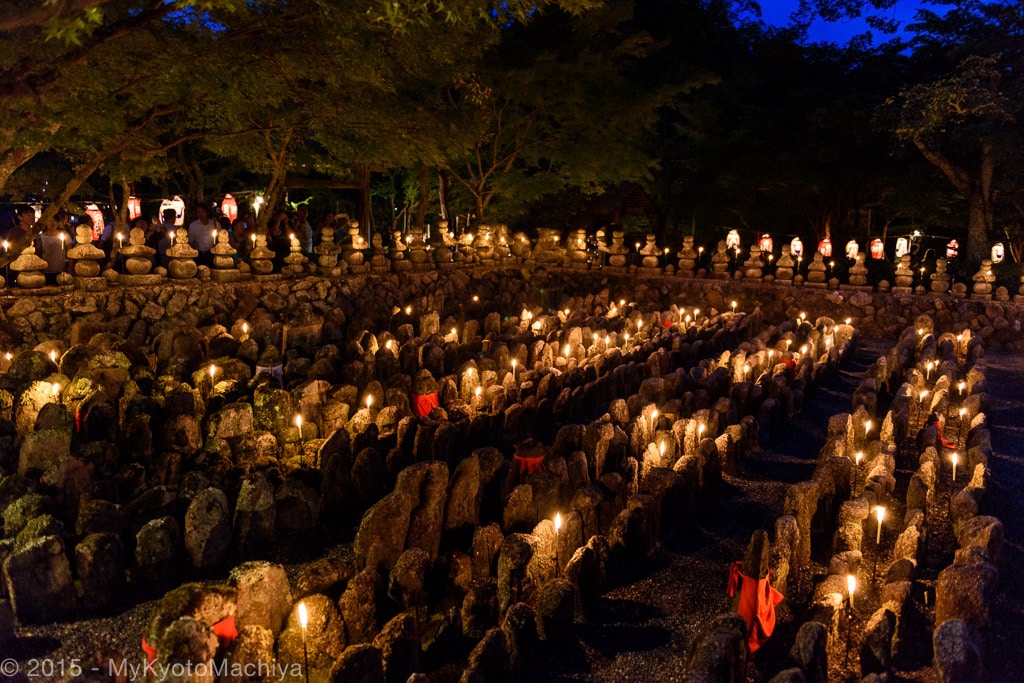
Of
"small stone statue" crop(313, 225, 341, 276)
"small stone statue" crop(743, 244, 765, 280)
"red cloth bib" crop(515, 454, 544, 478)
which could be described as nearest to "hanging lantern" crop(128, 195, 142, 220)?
"small stone statue" crop(313, 225, 341, 276)

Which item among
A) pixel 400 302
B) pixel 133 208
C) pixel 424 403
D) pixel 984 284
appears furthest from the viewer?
pixel 133 208

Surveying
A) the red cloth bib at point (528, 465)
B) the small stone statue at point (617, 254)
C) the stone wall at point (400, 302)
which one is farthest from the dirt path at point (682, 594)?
the small stone statue at point (617, 254)

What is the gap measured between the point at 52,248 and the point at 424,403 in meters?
5.69

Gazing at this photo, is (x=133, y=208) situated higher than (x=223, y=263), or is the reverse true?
(x=133, y=208)

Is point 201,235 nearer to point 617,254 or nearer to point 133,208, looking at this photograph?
point 133,208

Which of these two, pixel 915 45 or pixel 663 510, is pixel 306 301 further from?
pixel 915 45

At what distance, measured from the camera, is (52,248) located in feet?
28.4

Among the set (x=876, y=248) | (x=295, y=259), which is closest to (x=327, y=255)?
(x=295, y=259)

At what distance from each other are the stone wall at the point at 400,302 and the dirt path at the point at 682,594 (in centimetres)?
536

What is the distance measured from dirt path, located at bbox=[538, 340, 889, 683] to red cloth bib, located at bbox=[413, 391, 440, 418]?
2745 millimetres

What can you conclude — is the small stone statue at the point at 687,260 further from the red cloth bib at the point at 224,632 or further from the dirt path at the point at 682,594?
→ the red cloth bib at the point at 224,632

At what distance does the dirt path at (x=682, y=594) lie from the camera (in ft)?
11.0

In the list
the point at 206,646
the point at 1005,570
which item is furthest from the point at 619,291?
the point at 206,646

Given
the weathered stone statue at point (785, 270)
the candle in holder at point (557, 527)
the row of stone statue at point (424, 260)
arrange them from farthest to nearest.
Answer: the weathered stone statue at point (785, 270) < the row of stone statue at point (424, 260) < the candle in holder at point (557, 527)
